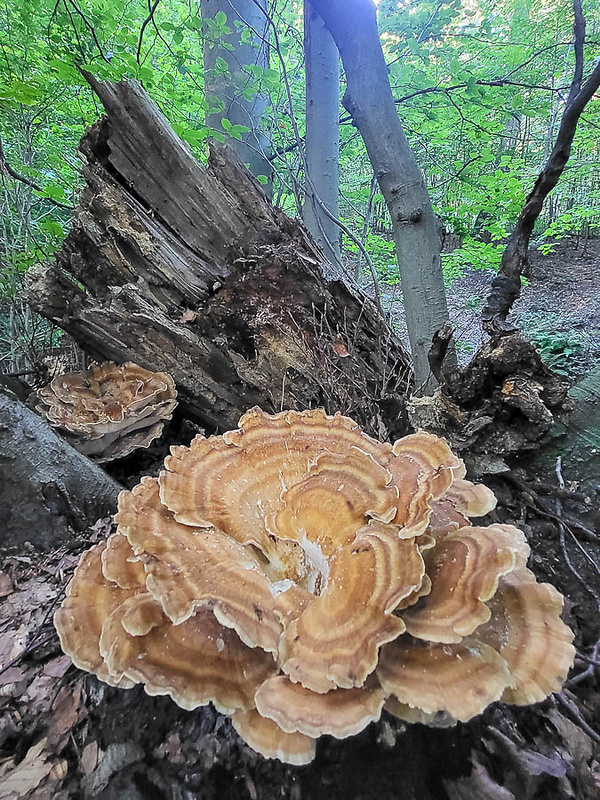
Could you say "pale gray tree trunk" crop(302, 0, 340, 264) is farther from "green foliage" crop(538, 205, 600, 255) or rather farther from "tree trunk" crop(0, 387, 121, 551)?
"green foliage" crop(538, 205, 600, 255)

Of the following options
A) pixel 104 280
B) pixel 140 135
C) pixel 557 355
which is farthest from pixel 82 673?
pixel 557 355

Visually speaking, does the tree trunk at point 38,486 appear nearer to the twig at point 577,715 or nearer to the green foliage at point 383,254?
the twig at point 577,715

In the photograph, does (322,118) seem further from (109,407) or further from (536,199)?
(109,407)

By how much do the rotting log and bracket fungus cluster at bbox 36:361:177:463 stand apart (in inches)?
6.3

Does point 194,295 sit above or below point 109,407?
above

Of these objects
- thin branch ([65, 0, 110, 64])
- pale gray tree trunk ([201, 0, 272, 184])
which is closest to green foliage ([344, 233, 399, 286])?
pale gray tree trunk ([201, 0, 272, 184])

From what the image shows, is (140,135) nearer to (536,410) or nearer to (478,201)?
(536,410)

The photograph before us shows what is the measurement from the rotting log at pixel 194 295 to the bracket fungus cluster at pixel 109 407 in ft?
0.53

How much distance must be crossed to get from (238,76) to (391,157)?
332 cm

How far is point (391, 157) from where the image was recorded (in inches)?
169

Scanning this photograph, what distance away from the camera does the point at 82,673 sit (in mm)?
1818

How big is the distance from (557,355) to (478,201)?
9.93ft

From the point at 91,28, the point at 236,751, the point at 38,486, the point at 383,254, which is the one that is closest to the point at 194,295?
the point at 38,486

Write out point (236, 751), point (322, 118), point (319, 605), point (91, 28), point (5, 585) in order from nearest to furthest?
point (319, 605), point (236, 751), point (5, 585), point (91, 28), point (322, 118)
